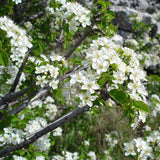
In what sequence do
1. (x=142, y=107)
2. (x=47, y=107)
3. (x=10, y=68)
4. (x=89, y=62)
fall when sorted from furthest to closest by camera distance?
(x=47, y=107), (x=10, y=68), (x=89, y=62), (x=142, y=107)

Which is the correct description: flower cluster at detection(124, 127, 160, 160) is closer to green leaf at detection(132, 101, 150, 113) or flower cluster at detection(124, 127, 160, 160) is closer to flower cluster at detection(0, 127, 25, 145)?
green leaf at detection(132, 101, 150, 113)

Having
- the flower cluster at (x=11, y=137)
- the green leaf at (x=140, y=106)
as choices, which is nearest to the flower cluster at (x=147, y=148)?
the green leaf at (x=140, y=106)

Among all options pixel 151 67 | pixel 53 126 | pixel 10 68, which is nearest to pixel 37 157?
pixel 53 126

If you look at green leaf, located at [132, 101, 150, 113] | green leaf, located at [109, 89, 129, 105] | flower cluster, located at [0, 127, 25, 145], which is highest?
green leaf, located at [109, 89, 129, 105]

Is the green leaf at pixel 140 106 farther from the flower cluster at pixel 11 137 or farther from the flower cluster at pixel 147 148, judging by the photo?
the flower cluster at pixel 11 137

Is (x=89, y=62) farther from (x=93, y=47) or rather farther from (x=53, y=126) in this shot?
(x=53, y=126)

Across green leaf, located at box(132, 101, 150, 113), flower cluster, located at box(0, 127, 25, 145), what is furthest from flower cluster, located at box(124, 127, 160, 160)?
flower cluster, located at box(0, 127, 25, 145)

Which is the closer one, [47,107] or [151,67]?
[47,107]

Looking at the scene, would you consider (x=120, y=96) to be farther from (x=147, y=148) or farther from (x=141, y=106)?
(x=147, y=148)

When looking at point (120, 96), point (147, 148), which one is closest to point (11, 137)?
point (120, 96)

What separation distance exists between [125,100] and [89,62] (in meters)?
0.32

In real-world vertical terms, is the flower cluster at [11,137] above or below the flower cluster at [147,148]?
above

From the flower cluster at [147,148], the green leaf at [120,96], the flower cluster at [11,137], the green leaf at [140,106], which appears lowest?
the flower cluster at [147,148]

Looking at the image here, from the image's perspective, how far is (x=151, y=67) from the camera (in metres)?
6.40
